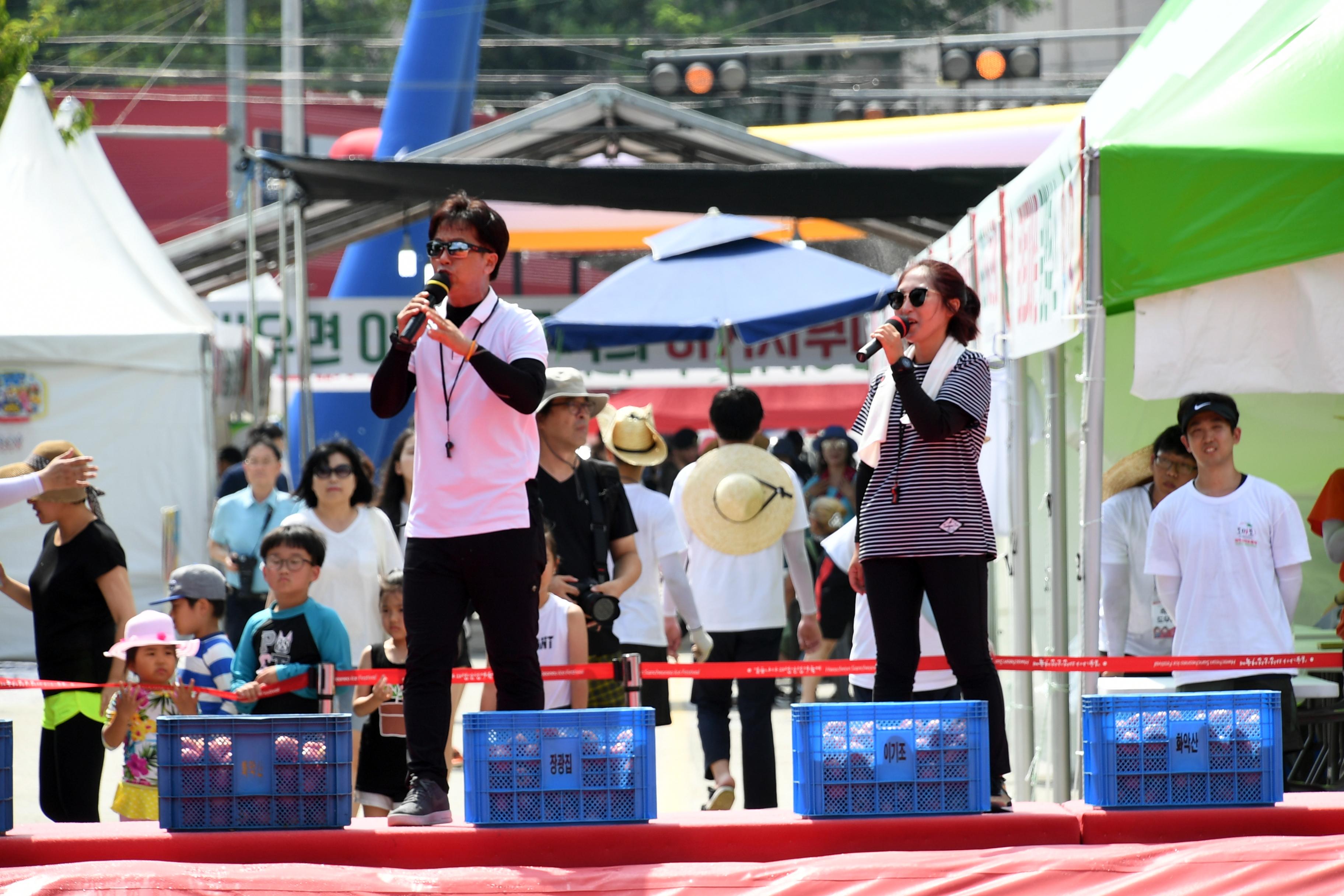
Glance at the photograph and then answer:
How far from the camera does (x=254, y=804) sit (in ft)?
15.2

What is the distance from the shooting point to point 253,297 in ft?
37.9

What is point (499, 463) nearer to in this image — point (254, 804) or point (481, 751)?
point (481, 751)

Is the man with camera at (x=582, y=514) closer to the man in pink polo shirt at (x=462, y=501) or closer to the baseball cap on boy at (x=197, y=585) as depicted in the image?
the baseball cap on boy at (x=197, y=585)

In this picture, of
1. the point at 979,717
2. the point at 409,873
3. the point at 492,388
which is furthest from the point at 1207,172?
the point at 409,873

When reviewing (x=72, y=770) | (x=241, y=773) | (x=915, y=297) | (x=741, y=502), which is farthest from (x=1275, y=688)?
(x=72, y=770)

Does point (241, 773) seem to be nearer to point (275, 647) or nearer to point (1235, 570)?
point (275, 647)

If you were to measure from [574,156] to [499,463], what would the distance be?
1028cm

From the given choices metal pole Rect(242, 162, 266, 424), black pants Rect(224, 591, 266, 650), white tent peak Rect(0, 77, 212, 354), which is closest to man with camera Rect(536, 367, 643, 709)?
black pants Rect(224, 591, 266, 650)

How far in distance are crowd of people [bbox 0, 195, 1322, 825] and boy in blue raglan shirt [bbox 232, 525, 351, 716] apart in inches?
0.4

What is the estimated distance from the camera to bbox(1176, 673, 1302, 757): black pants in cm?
570

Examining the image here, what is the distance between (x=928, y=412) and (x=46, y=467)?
10.5ft

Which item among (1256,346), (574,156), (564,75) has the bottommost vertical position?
(1256,346)

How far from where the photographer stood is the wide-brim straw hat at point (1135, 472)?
7004 mm

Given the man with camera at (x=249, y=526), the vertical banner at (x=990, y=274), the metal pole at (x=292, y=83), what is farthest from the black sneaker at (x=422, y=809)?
the metal pole at (x=292, y=83)
